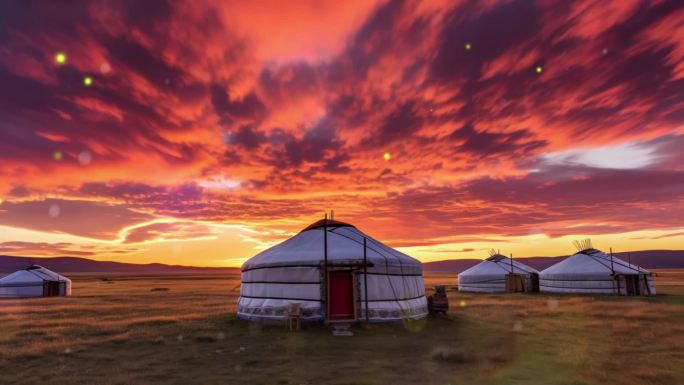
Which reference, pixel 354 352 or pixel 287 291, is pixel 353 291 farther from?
pixel 354 352

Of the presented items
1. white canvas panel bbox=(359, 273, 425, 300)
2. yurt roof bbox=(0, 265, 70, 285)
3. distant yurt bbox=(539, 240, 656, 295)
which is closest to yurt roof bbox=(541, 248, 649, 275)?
distant yurt bbox=(539, 240, 656, 295)

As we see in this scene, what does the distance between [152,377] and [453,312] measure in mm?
15055

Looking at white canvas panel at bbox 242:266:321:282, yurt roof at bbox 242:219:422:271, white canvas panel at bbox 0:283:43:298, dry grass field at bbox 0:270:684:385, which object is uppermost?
yurt roof at bbox 242:219:422:271

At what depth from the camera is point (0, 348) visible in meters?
12.1

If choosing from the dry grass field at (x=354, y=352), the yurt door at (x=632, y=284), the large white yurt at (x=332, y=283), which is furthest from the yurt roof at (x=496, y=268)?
the large white yurt at (x=332, y=283)

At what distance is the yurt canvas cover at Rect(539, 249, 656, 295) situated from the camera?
31047 mm

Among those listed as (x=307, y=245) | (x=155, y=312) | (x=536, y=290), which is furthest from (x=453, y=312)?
(x=536, y=290)

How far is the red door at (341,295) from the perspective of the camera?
15.6 metres

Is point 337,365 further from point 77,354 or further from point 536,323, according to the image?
point 536,323

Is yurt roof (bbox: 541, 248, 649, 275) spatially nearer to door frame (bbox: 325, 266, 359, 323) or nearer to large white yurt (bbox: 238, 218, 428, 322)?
large white yurt (bbox: 238, 218, 428, 322)

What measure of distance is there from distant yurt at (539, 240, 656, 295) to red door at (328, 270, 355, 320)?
79.0 feet

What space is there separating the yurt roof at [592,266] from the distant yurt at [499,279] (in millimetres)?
1888

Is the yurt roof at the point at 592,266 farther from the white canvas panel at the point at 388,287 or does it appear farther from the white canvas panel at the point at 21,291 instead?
the white canvas panel at the point at 21,291

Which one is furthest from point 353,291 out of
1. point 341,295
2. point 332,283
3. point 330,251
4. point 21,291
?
point 21,291
